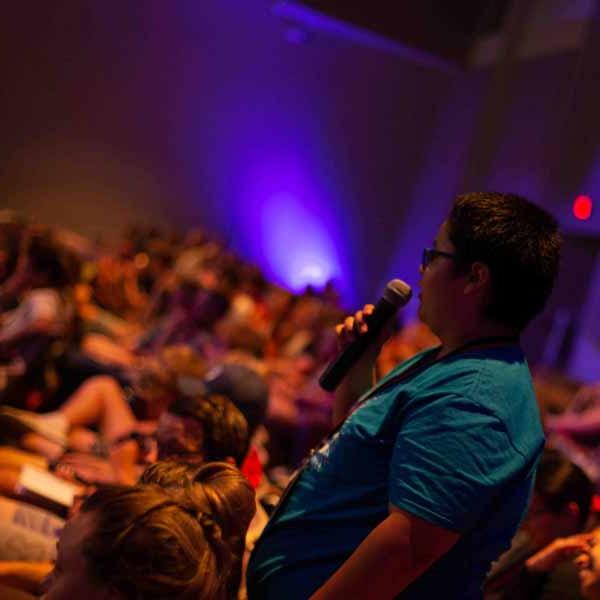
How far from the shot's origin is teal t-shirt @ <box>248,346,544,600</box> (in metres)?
1.07

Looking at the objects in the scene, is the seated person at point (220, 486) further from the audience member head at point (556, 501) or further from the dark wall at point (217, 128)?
the dark wall at point (217, 128)

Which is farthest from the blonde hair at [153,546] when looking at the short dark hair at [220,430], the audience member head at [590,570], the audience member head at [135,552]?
the audience member head at [590,570]

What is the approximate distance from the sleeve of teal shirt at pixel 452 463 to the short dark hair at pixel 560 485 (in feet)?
3.07

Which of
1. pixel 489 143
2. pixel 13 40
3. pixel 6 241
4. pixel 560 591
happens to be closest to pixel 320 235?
pixel 13 40

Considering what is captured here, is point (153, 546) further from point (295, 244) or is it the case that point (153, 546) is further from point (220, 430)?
point (295, 244)

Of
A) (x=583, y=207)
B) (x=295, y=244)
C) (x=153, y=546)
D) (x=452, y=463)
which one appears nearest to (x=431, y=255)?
(x=452, y=463)

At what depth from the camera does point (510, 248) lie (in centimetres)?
116

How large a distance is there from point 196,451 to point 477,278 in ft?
3.25

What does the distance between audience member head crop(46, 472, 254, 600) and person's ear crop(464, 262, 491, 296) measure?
51cm

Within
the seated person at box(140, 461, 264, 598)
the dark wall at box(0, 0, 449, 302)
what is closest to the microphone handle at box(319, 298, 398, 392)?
the seated person at box(140, 461, 264, 598)

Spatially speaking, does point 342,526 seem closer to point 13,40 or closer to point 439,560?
point 439,560

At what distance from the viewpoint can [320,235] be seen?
33.2 feet

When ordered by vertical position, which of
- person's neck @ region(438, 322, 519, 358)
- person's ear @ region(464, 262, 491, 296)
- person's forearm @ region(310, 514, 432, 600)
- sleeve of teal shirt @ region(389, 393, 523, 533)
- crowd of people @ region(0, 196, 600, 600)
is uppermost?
person's ear @ region(464, 262, 491, 296)

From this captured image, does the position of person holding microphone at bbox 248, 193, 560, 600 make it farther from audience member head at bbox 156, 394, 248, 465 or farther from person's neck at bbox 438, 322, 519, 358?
audience member head at bbox 156, 394, 248, 465
